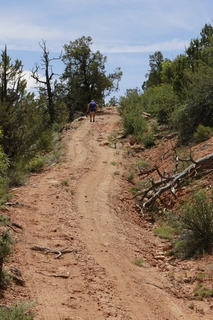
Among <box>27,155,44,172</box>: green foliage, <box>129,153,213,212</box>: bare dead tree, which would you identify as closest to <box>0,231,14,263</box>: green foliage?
<box>129,153,213,212</box>: bare dead tree

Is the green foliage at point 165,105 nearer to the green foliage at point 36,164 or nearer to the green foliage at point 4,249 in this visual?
the green foliage at point 36,164

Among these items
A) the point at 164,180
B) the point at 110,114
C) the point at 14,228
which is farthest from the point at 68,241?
the point at 110,114

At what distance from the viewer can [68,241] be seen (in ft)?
29.2

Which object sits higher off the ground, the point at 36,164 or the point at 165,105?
the point at 165,105

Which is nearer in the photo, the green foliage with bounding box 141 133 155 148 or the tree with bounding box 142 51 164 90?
the green foliage with bounding box 141 133 155 148

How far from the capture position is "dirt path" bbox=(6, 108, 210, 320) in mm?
6449

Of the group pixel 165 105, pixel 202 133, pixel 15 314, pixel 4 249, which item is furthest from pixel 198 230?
pixel 165 105

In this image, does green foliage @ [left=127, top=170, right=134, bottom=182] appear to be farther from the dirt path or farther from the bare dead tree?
the bare dead tree

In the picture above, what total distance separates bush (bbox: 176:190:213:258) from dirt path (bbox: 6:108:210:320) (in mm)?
844

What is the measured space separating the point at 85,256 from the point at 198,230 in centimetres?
235

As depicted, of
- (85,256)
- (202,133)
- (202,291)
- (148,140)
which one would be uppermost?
(202,133)

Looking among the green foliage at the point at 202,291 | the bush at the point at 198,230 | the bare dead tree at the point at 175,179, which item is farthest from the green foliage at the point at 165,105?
the green foliage at the point at 202,291

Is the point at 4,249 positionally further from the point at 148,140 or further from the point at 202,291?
the point at 148,140

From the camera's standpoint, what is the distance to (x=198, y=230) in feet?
30.2
